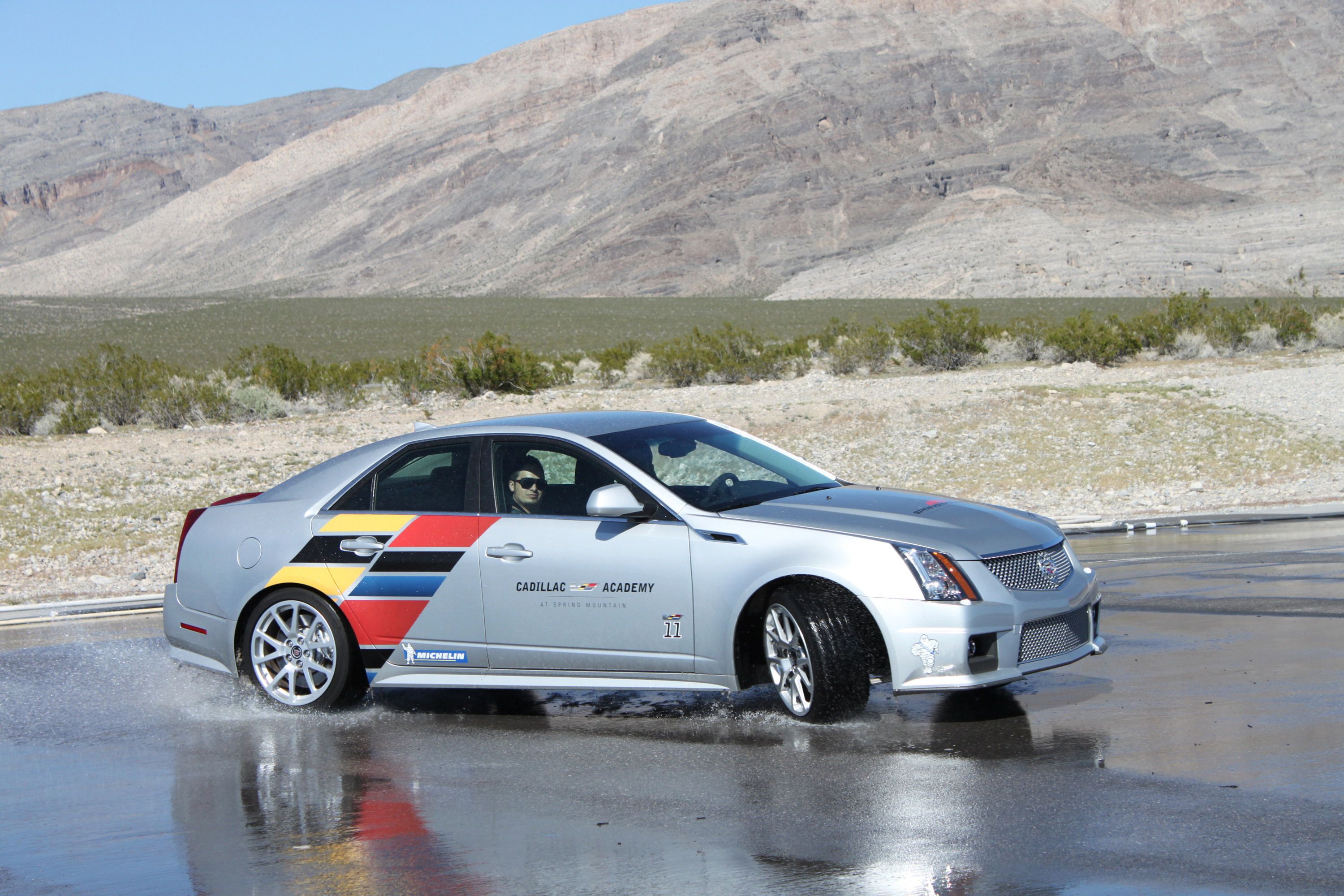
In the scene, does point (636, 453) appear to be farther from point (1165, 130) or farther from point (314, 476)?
point (1165, 130)

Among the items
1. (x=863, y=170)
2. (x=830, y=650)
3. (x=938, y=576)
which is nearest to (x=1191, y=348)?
(x=938, y=576)

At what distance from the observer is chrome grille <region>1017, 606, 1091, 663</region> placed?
6648mm

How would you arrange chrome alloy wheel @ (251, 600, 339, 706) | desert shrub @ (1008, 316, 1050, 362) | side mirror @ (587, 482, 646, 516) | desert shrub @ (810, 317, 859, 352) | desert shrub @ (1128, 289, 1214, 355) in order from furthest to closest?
desert shrub @ (810, 317, 859, 352) < desert shrub @ (1008, 316, 1050, 362) < desert shrub @ (1128, 289, 1214, 355) < chrome alloy wheel @ (251, 600, 339, 706) < side mirror @ (587, 482, 646, 516)

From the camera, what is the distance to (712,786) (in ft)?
19.7

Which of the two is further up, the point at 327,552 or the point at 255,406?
the point at 255,406

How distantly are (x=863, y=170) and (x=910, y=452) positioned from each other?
11799 centimetres

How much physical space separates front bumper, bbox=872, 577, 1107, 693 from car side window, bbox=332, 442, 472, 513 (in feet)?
7.84

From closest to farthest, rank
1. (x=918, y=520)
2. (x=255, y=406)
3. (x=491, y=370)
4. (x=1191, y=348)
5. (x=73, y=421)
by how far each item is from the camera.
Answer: (x=918, y=520) → (x=73, y=421) → (x=255, y=406) → (x=491, y=370) → (x=1191, y=348)

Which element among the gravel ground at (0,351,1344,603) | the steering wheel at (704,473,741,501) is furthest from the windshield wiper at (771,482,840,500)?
the gravel ground at (0,351,1344,603)

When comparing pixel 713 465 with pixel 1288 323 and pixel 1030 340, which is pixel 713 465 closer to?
pixel 1030 340

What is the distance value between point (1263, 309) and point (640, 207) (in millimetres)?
101083

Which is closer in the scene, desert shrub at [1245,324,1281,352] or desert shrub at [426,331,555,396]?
desert shrub at [426,331,555,396]

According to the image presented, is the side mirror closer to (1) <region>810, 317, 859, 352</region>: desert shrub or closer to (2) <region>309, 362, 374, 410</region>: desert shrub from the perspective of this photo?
(2) <region>309, 362, 374, 410</region>: desert shrub

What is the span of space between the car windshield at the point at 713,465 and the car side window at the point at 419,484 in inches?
31.0
